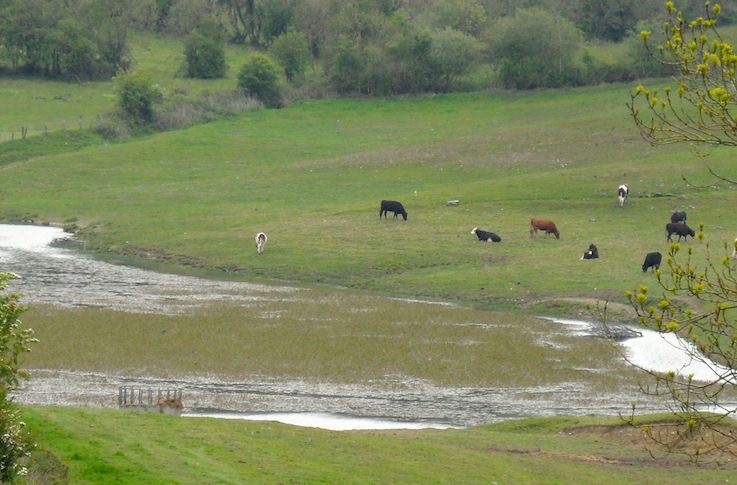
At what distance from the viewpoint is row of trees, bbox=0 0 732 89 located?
86.8 m

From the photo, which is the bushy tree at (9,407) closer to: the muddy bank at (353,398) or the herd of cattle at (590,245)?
the muddy bank at (353,398)

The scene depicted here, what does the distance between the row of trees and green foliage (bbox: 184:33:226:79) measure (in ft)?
0.23

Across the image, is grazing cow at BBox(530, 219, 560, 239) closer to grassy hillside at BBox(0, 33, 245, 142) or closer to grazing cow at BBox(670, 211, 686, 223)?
grazing cow at BBox(670, 211, 686, 223)

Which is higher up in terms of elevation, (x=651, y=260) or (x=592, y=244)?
(x=592, y=244)

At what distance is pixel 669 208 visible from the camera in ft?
182

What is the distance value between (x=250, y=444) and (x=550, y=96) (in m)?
64.7

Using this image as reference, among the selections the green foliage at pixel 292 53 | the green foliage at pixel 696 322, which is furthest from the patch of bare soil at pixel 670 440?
the green foliage at pixel 292 53

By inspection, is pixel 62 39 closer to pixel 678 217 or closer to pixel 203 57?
pixel 203 57

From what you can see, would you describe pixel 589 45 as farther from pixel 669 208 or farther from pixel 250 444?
pixel 250 444

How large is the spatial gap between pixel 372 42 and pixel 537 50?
13002 mm

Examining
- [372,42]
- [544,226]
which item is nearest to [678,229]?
[544,226]

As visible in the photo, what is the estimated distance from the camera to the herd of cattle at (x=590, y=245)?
146 ft

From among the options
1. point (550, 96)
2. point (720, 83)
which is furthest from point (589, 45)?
point (720, 83)

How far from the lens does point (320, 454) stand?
2247 centimetres
